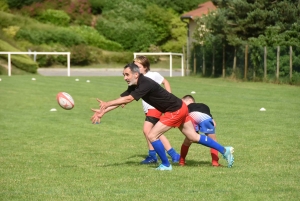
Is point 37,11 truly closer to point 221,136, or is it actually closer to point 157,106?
point 221,136

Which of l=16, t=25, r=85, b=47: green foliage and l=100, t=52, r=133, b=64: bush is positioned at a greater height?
l=16, t=25, r=85, b=47: green foliage

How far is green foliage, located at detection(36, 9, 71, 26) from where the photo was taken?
70.5m

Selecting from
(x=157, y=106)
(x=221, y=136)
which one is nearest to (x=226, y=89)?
(x=221, y=136)

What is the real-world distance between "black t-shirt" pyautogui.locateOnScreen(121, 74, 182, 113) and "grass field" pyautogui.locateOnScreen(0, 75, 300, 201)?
933mm

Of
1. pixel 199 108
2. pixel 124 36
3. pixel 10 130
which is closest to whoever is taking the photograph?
pixel 199 108

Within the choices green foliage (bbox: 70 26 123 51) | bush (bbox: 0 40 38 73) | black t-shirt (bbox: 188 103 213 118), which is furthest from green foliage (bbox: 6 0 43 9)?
black t-shirt (bbox: 188 103 213 118)

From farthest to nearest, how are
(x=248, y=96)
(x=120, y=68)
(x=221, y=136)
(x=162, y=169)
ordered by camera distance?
(x=120, y=68)
(x=248, y=96)
(x=221, y=136)
(x=162, y=169)

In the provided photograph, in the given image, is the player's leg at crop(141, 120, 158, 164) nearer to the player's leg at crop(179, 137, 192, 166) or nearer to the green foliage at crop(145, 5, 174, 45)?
the player's leg at crop(179, 137, 192, 166)

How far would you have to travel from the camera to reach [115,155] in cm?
1264

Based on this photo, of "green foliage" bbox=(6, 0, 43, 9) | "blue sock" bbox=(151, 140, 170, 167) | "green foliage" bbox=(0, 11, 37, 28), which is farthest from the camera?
"green foliage" bbox=(6, 0, 43, 9)

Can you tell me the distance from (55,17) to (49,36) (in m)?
8.85

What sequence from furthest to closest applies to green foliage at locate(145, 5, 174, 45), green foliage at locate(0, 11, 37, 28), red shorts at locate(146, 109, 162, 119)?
1. green foliage at locate(145, 5, 174, 45)
2. green foliage at locate(0, 11, 37, 28)
3. red shorts at locate(146, 109, 162, 119)

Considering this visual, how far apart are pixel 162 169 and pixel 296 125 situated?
754 cm

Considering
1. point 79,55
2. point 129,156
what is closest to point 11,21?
point 79,55
